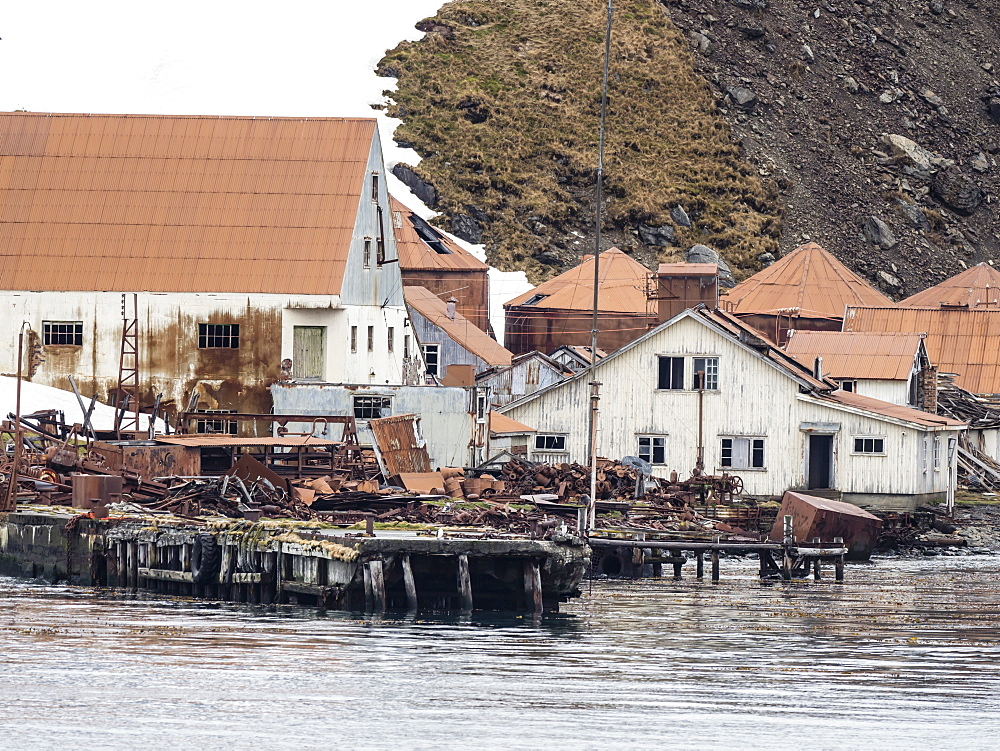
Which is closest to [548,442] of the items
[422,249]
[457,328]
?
[457,328]

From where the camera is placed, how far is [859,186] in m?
122

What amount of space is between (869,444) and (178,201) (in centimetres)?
2165

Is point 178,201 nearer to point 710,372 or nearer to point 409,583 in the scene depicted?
point 710,372

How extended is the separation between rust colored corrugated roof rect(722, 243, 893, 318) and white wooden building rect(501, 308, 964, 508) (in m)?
29.8

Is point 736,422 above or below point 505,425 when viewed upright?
above

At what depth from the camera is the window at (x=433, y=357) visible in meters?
79.6

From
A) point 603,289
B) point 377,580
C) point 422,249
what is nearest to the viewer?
point 377,580

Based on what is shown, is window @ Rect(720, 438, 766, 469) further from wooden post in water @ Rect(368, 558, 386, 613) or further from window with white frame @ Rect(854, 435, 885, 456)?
wooden post in water @ Rect(368, 558, 386, 613)

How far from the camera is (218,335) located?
55250 mm

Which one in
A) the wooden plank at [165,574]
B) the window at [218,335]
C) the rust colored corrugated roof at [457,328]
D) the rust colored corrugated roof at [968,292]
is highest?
the rust colored corrugated roof at [968,292]

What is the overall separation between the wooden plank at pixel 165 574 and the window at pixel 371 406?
54.7ft

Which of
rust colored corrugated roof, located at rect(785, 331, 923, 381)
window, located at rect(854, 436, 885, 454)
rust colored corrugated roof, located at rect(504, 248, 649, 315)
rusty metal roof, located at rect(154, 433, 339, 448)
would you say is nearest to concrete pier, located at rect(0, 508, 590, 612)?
rusty metal roof, located at rect(154, 433, 339, 448)

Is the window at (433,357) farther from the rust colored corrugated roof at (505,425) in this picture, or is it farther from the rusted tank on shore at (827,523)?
the rusted tank on shore at (827,523)

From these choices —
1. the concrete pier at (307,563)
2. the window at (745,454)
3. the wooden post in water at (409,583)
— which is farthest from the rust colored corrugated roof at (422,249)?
the wooden post in water at (409,583)
